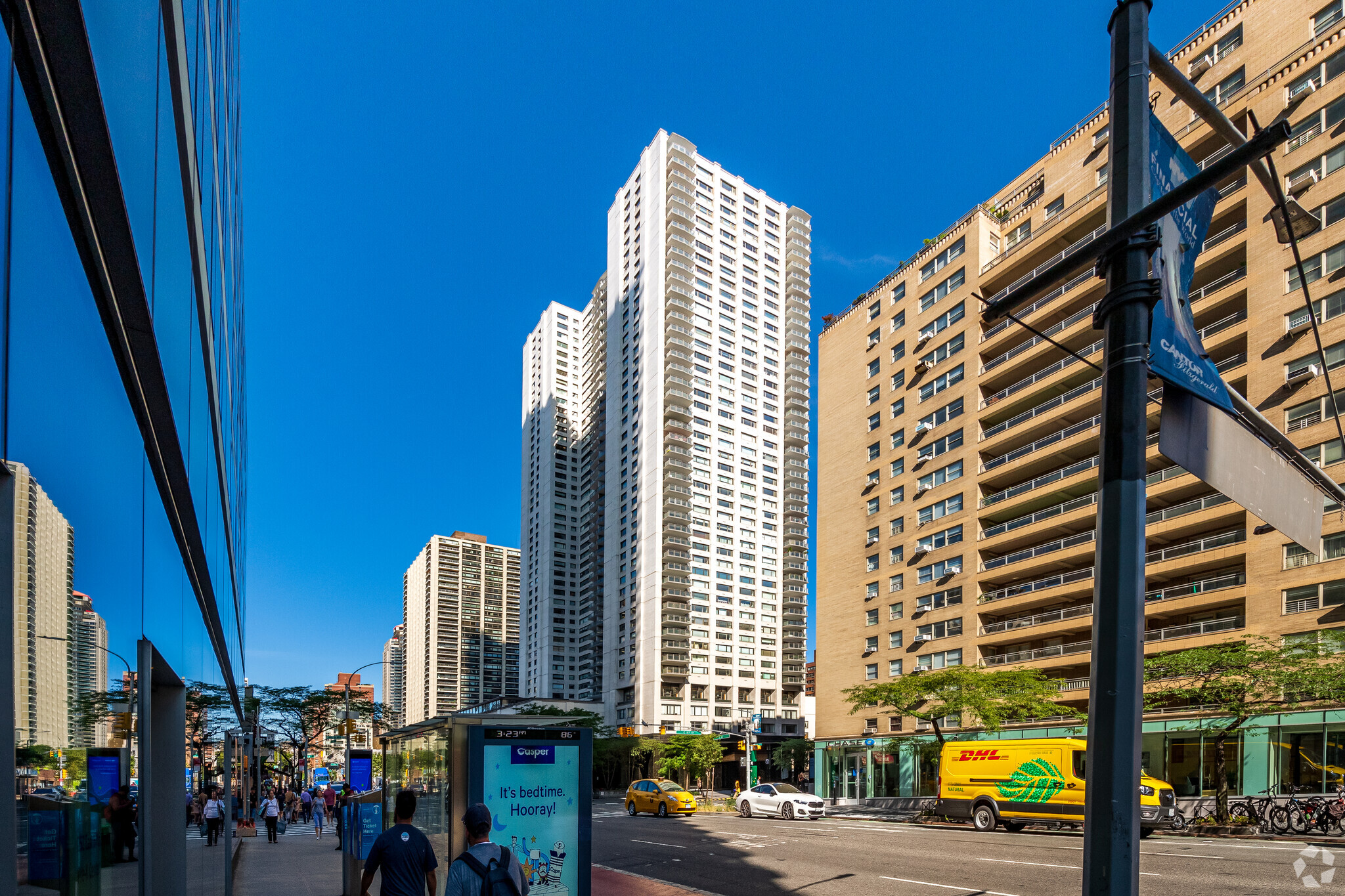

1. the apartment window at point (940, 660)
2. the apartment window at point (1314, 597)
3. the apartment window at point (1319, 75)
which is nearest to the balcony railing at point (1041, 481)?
the apartment window at point (940, 660)

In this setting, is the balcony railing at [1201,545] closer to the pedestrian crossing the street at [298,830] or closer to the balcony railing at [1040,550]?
the balcony railing at [1040,550]

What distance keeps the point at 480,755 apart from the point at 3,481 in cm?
719

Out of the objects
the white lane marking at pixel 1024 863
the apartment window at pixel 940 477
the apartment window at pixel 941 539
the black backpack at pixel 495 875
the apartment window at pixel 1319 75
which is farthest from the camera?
the apartment window at pixel 940 477

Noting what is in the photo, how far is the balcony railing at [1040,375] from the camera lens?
159 feet

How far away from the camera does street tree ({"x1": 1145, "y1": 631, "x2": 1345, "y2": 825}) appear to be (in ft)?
95.8

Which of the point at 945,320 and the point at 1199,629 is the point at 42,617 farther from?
the point at 945,320

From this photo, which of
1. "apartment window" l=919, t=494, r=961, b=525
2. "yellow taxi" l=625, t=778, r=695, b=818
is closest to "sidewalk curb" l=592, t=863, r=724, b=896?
"yellow taxi" l=625, t=778, r=695, b=818

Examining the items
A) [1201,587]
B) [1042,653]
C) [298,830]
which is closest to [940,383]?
[1042,653]

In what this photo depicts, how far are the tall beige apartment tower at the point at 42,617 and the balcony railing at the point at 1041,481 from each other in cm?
4784

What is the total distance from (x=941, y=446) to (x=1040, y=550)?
11.1 m

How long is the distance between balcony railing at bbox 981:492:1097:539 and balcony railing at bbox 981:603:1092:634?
4.90 metres

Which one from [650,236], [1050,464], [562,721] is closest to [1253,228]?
[1050,464]

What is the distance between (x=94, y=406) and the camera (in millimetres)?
3129

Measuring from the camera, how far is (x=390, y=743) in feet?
42.4
